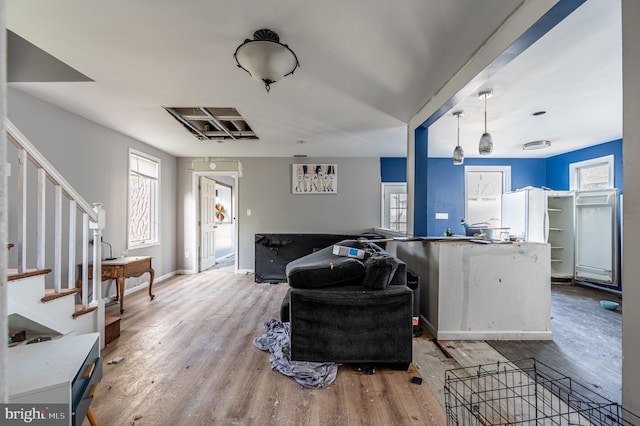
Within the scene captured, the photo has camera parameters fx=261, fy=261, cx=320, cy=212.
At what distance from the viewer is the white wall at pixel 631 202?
942 millimetres

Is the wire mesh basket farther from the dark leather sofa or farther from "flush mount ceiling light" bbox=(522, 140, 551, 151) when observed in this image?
"flush mount ceiling light" bbox=(522, 140, 551, 151)

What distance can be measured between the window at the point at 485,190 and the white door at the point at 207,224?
548 cm

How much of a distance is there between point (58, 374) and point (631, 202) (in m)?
2.48

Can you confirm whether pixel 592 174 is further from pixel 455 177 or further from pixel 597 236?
pixel 455 177

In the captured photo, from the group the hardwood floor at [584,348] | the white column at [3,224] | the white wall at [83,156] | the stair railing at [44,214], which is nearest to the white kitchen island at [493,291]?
the hardwood floor at [584,348]

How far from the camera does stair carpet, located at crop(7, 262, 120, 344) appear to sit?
169 centimetres

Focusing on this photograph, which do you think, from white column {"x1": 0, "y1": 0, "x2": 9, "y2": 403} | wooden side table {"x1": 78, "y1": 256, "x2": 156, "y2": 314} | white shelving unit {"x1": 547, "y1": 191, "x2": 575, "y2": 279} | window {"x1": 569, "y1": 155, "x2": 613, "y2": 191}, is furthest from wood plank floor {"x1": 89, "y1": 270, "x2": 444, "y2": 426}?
window {"x1": 569, "y1": 155, "x2": 613, "y2": 191}

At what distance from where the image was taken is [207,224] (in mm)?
5629

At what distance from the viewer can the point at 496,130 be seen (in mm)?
3770

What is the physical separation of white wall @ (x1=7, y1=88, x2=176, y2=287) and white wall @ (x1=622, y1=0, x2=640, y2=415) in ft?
13.7

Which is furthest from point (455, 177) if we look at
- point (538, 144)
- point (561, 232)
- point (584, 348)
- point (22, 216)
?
point (22, 216)

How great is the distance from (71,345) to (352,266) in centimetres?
173

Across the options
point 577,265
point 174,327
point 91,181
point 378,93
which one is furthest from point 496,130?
point 91,181

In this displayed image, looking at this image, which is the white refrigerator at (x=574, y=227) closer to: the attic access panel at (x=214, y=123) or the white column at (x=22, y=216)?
the attic access panel at (x=214, y=123)
